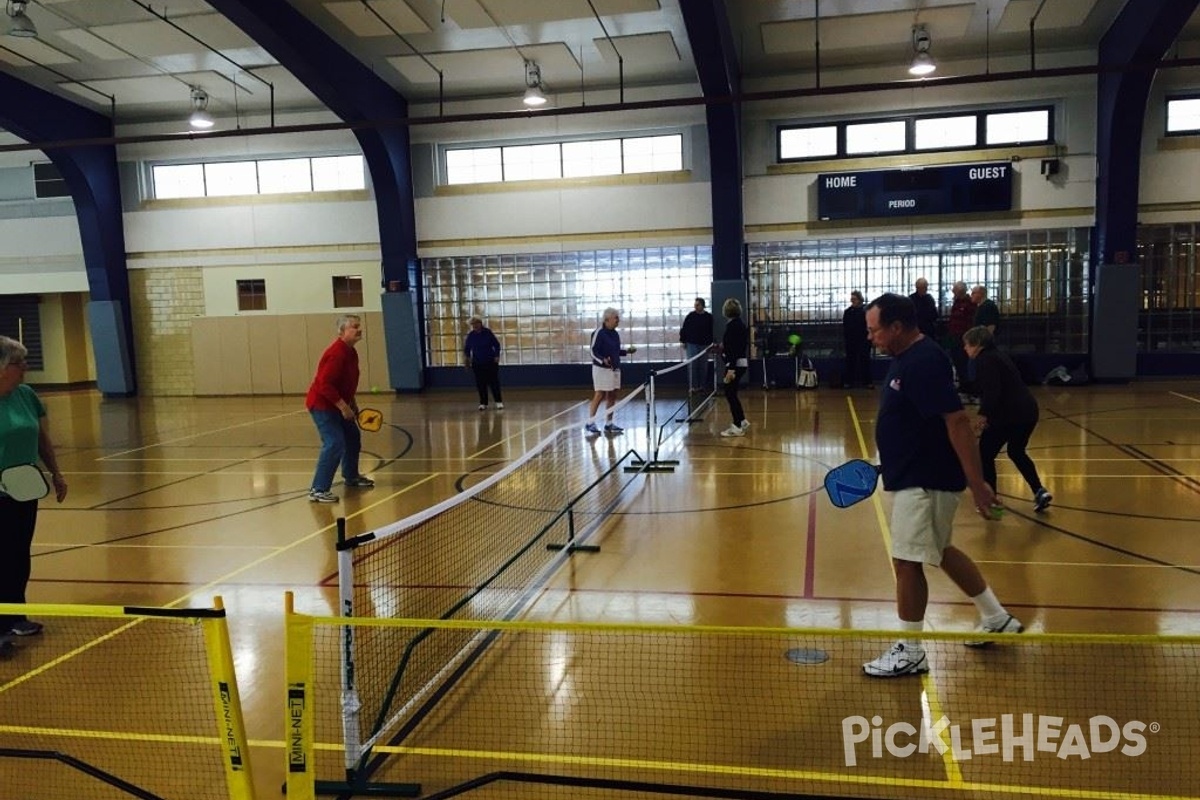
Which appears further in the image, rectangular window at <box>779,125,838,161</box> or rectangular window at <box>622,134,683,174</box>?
rectangular window at <box>622,134,683,174</box>

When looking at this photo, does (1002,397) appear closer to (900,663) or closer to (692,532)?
(692,532)

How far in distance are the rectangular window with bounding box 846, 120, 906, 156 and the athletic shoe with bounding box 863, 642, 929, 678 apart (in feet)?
53.1

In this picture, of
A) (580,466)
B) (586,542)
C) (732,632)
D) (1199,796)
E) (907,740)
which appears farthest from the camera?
(580,466)

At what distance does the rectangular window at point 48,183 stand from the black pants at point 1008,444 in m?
22.7

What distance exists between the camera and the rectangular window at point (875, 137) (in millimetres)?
18469

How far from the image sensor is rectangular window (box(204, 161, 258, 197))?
21.4 meters

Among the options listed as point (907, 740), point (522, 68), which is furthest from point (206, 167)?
point (907, 740)

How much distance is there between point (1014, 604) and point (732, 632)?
3178 millimetres

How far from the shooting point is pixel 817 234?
1900cm

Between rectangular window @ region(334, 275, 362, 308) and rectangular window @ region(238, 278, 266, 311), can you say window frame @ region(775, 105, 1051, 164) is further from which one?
rectangular window @ region(238, 278, 266, 311)

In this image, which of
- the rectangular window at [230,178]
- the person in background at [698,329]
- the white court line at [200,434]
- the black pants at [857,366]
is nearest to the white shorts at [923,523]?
the white court line at [200,434]

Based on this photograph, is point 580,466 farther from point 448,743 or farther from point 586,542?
point 448,743

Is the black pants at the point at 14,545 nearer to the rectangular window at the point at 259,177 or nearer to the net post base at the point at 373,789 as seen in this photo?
the net post base at the point at 373,789

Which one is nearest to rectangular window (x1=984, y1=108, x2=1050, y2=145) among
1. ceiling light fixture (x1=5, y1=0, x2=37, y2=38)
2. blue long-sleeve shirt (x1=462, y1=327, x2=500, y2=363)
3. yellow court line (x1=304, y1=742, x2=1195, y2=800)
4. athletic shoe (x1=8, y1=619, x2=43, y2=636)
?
blue long-sleeve shirt (x1=462, y1=327, x2=500, y2=363)
